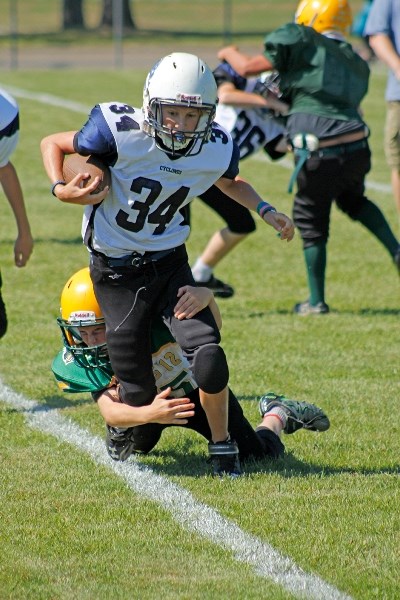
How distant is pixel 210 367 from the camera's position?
4305 mm

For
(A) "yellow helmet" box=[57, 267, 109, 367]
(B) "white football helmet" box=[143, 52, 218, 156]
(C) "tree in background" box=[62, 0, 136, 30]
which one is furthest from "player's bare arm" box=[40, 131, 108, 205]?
(C) "tree in background" box=[62, 0, 136, 30]

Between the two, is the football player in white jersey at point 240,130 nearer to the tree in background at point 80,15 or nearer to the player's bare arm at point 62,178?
the player's bare arm at point 62,178

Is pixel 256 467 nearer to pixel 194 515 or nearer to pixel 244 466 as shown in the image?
pixel 244 466

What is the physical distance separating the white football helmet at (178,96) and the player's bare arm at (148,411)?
945mm

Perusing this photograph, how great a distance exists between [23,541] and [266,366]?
262 cm

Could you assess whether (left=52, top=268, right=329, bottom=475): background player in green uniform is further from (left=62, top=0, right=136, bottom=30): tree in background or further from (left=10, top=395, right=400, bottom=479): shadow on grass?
(left=62, top=0, right=136, bottom=30): tree in background

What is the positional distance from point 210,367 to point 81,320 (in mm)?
617

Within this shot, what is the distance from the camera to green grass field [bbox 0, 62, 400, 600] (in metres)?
3.62

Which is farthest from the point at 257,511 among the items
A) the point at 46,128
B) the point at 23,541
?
the point at 46,128

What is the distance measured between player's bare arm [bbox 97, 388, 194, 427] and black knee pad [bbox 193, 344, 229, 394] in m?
0.11

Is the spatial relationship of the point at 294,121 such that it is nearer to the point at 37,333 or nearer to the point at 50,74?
the point at 37,333

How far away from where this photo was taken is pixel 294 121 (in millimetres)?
7234

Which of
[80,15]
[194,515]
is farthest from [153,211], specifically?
[80,15]

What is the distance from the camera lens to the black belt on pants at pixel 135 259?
4523 mm
